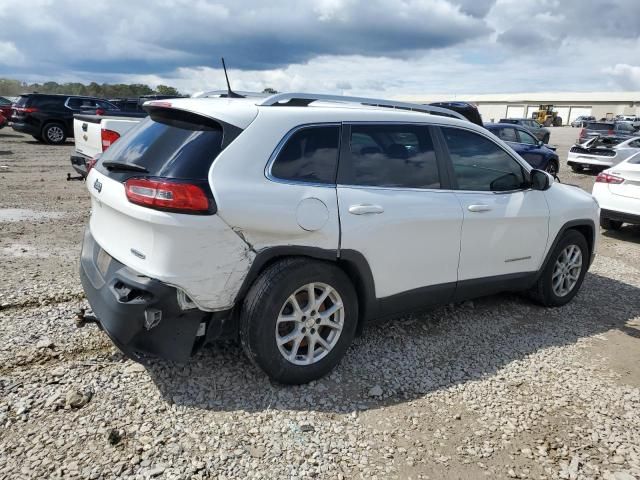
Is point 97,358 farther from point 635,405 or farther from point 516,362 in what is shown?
point 635,405

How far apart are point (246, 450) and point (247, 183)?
147cm

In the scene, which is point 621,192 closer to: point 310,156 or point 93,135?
point 310,156

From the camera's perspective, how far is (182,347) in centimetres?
290

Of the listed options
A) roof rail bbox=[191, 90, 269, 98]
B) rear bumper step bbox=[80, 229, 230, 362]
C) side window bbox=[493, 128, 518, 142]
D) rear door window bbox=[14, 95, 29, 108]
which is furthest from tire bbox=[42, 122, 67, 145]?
rear bumper step bbox=[80, 229, 230, 362]

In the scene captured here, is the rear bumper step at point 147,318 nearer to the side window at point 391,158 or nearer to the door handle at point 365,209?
the door handle at point 365,209

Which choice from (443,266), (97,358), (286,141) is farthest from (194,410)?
(443,266)

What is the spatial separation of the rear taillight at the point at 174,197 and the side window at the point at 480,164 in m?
2.07

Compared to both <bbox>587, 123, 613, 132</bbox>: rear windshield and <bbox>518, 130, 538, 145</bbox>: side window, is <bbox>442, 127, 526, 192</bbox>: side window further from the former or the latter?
<bbox>587, 123, 613, 132</bbox>: rear windshield

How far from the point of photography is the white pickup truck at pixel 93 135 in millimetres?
7359

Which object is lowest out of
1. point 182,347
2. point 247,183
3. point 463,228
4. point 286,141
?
point 182,347

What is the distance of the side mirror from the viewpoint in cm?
437

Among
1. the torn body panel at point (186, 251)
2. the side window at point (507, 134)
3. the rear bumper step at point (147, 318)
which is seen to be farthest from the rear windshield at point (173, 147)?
the side window at point (507, 134)

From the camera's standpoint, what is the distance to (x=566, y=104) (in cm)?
9450

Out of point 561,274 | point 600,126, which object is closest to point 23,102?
point 561,274
